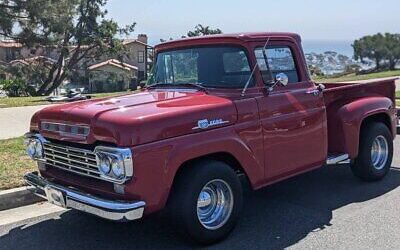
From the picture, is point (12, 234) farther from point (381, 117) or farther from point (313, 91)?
point (381, 117)

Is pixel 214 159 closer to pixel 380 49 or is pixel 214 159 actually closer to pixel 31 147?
pixel 31 147

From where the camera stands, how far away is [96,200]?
4.36 metres

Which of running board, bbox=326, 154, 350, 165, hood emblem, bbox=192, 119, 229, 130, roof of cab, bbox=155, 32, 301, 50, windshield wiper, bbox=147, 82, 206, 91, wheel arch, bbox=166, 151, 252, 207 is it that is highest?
roof of cab, bbox=155, 32, 301, 50

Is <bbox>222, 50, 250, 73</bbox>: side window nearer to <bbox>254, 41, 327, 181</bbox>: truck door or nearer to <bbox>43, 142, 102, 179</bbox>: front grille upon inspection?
<bbox>254, 41, 327, 181</bbox>: truck door

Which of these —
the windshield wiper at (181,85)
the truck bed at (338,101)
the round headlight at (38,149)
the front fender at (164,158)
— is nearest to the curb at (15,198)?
the round headlight at (38,149)

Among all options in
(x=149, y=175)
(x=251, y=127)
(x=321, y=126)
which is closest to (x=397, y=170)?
(x=321, y=126)

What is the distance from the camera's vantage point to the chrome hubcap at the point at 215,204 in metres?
4.78

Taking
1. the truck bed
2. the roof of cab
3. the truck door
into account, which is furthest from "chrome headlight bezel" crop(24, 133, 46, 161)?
the truck bed

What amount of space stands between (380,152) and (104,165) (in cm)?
413

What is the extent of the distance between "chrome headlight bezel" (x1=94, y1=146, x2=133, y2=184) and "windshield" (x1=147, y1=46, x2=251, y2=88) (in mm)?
1488

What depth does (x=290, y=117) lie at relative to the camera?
5.52 m

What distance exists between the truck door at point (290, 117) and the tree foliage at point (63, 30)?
89.9 ft

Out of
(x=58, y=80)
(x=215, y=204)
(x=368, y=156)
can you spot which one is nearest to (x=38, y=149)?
(x=215, y=204)

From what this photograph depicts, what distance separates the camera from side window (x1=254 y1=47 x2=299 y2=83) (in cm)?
550
